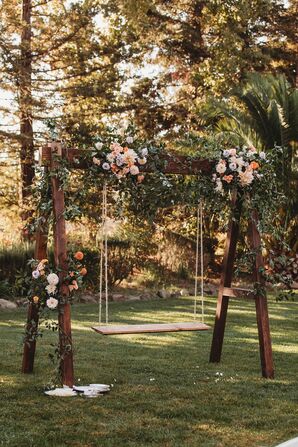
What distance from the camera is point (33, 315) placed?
591 cm

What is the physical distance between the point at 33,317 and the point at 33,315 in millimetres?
20

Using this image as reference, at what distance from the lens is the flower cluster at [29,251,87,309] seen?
546 centimetres

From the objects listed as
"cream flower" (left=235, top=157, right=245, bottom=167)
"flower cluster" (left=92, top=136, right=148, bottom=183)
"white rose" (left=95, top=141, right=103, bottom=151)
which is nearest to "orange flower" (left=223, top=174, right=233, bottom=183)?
"cream flower" (left=235, top=157, right=245, bottom=167)

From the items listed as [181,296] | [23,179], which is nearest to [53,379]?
[181,296]

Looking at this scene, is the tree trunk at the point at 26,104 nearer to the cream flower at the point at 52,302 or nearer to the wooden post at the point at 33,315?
the wooden post at the point at 33,315

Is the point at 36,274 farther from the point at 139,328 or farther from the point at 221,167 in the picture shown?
the point at 221,167

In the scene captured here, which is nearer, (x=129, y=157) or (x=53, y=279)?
(x=53, y=279)

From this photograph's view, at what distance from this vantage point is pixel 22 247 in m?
12.5

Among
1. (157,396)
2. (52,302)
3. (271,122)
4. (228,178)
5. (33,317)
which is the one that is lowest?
(157,396)

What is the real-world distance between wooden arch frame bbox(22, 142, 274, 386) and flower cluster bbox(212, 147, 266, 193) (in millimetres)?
151

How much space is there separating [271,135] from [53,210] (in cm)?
956

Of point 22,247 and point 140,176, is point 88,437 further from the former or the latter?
point 22,247

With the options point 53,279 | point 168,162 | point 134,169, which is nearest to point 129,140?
point 134,169

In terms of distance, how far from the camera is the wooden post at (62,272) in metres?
5.51
